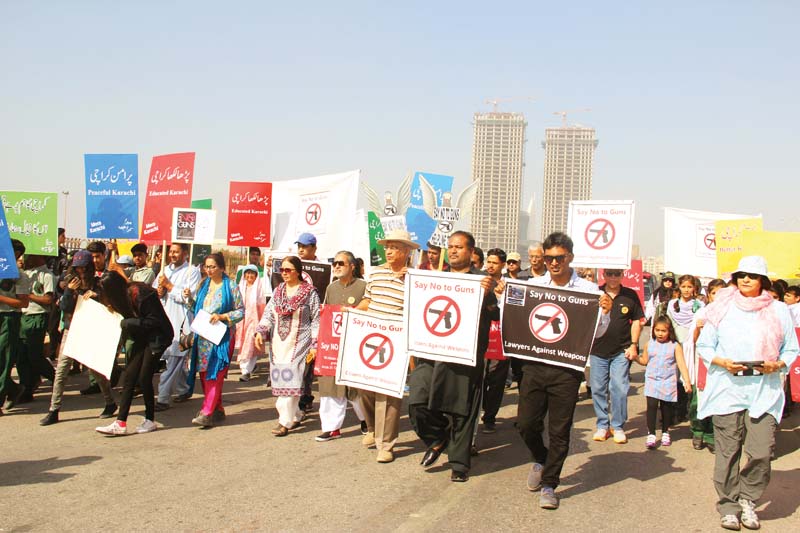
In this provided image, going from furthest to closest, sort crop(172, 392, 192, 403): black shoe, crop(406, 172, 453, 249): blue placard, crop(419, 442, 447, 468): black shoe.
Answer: crop(406, 172, 453, 249): blue placard
crop(172, 392, 192, 403): black shoe
crop(419, 442, 447, 468): black shoe

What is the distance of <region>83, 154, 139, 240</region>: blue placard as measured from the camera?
11.0m

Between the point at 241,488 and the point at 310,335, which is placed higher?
the point at 310,335

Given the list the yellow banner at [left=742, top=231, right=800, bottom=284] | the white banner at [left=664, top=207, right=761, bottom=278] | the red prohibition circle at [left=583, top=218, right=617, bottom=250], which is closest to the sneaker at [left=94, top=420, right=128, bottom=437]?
the red prohibition circle at [left=583, top=218, right=617, bottom=250]

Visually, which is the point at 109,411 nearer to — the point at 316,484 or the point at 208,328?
the point at 208,328

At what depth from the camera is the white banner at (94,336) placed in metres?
7.84

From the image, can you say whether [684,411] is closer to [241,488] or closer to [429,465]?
[429,465]

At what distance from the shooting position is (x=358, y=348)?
7.23 metres

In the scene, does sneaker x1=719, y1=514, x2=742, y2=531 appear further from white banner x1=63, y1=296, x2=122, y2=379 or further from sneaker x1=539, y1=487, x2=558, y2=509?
white banner x1=63, y1=296, x2=122, y2=379

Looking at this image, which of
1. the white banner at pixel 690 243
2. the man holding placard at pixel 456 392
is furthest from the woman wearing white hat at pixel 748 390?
the white banner at pixel 690 243

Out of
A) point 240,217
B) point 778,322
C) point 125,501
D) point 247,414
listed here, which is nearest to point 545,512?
point 778,322

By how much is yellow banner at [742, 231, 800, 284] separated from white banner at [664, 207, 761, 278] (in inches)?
124

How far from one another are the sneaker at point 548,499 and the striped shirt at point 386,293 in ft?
7.37

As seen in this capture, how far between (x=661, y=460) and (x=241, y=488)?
405 cm

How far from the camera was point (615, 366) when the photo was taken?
7.99 m
